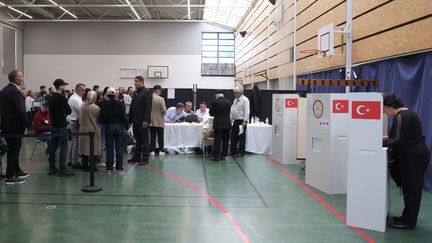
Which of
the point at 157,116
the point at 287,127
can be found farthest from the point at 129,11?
the point at 287,127

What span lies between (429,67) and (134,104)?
14.4 feet

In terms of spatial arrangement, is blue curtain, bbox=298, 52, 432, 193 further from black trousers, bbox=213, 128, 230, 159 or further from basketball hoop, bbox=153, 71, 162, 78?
basketball hoop, bbox=153, 71, 162, 78

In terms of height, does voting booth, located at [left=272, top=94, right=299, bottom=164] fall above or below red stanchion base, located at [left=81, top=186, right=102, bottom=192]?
above

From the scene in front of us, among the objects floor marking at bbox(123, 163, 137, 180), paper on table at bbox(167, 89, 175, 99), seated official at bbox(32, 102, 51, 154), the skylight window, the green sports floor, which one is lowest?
the green sports floor

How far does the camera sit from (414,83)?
15.5 feet

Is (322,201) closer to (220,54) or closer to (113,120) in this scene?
(113,120)

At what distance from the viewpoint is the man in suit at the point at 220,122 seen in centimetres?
678

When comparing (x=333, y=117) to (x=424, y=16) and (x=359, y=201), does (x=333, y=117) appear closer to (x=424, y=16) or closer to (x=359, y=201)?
(x=359, y=201)

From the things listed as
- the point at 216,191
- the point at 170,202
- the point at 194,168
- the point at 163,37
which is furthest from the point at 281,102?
the point at 163,37

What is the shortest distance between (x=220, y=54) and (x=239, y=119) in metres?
13.6

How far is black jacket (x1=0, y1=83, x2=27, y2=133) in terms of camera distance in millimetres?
4680

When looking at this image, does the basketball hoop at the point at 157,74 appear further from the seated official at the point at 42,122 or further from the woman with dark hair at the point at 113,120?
the woman with dark hair at the point at 113,120

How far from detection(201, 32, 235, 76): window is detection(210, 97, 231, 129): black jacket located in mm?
13524

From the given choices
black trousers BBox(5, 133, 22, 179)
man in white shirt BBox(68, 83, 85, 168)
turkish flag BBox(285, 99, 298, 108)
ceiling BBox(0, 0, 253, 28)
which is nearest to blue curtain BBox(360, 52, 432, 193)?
turkish flag BBox(285, 99, 298, 108)
